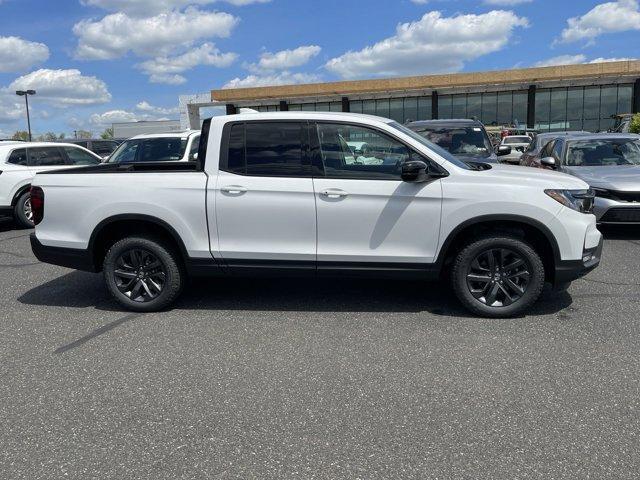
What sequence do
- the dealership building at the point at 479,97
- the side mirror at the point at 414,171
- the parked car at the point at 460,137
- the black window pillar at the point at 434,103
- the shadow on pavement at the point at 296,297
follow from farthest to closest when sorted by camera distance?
the black window pillar at the point at 434,103 → the dealership building at the point at 479,97 → the parked car at the point at 460,137 → the shadow on pavement at the point at 296,297 → the side mirror at the point at 414,171

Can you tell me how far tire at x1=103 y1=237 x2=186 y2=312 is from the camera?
17.3 ft

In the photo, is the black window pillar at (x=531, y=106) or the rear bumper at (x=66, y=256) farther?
the black window pillar at (x=531, y=106)

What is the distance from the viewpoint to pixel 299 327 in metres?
4.88

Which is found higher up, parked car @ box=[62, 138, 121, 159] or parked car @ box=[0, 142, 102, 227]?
parked car @ box=[62, 138, 121, 159]

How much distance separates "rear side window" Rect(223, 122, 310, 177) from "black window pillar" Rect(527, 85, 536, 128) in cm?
3790

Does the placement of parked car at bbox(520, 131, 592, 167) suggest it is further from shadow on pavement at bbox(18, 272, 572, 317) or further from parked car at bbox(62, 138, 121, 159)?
parked car at bbox(62, 138, 121, 159)

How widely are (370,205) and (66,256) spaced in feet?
9.77

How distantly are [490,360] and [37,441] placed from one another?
3.00 m

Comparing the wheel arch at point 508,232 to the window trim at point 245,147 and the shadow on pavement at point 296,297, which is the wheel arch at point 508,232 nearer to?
the shadow on pavement at point 296,297

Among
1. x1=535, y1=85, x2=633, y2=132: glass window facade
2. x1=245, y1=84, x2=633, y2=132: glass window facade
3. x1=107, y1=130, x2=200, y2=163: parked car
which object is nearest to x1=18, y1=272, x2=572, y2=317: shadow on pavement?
x1=107, y1=130, x2=200, y2=163: parked car

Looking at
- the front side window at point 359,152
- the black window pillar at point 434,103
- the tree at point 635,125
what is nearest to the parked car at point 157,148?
the front side window at point 359,152

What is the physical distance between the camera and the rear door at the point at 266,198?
195 inches

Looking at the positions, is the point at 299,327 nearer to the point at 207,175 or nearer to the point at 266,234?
the point at 266,234

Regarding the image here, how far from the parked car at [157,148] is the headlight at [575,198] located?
6.99 meters
